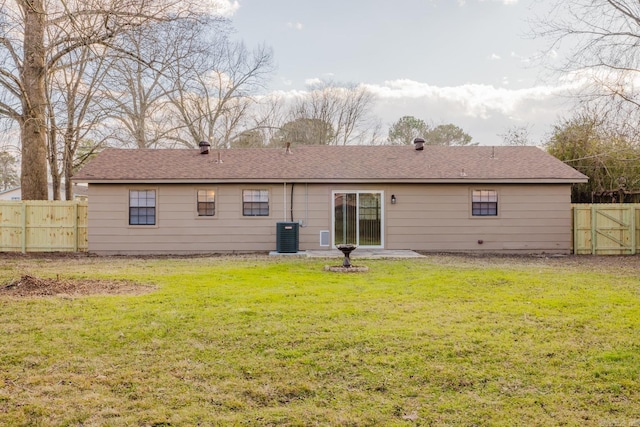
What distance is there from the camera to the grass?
3.15 meters

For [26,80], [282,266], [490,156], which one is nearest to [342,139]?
[490,156]

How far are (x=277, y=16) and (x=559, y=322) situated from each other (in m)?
15.2

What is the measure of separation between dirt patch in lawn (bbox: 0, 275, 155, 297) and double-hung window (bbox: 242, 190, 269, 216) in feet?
19.9

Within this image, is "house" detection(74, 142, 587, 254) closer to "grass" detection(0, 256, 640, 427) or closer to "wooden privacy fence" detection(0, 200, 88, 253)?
"wooden privacy fence" detection(0, 200, 88, 253)

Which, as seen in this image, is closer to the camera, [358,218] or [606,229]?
[358,218]

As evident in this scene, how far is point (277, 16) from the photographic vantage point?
17.0 metres

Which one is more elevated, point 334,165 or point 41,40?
point 41,40

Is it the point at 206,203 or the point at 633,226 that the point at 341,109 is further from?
the point at 633,226

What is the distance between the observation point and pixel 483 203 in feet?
46.0

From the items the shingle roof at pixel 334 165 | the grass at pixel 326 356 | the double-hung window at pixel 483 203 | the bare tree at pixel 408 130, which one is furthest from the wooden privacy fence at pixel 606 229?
the bare tree at pixel 408 130

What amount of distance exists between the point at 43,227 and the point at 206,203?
16.7ft

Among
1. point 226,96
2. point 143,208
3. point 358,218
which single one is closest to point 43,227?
point 143,208

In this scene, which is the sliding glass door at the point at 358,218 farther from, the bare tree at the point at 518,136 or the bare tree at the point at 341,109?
the bare tree at the point at 341,109

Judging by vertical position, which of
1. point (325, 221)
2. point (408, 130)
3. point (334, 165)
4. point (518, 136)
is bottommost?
point (325, 221)
